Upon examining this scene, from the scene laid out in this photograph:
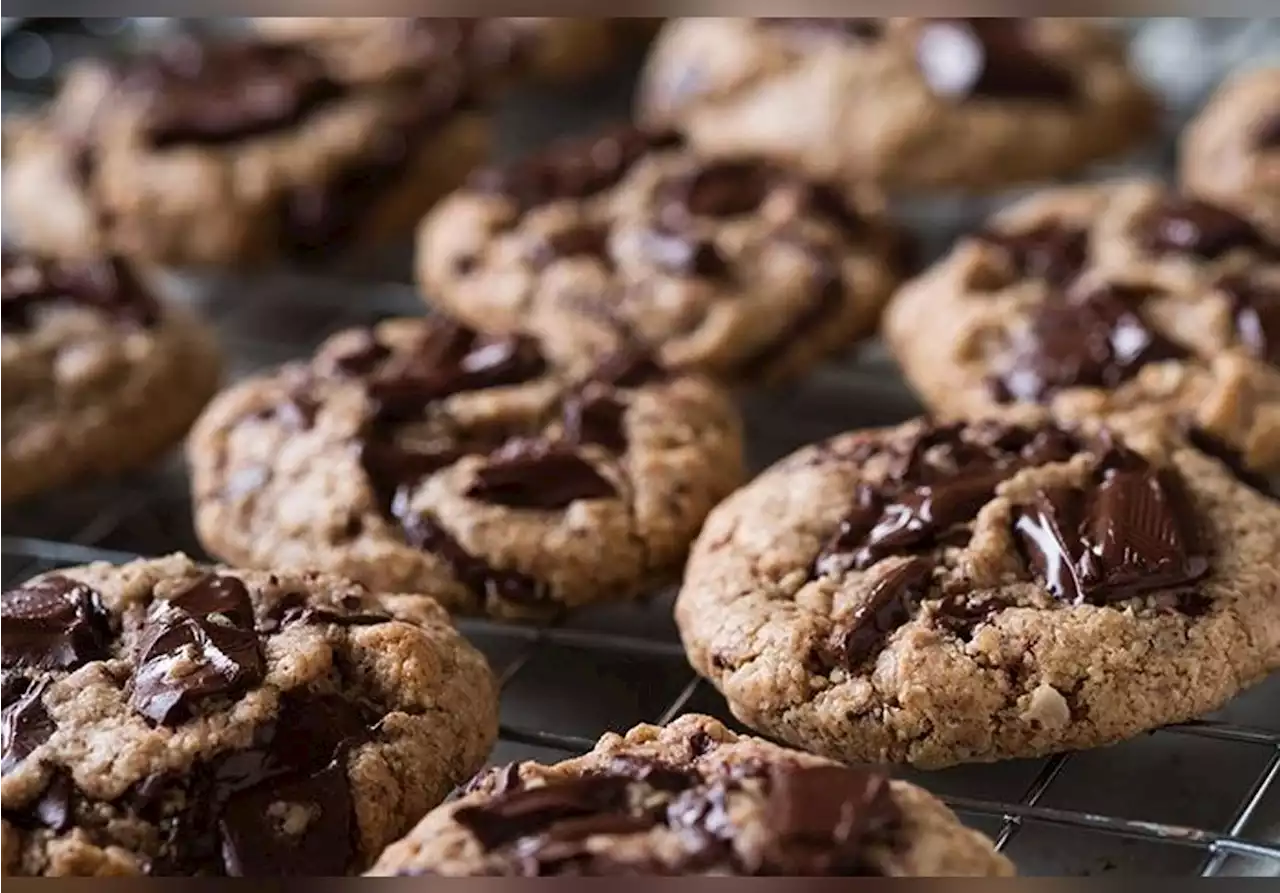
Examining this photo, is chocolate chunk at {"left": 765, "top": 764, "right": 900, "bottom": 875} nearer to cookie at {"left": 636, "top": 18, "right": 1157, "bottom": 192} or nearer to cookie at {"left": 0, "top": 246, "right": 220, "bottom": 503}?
cookie at {"left": 0, "top": 246, "right": 220, "bottom": 503}

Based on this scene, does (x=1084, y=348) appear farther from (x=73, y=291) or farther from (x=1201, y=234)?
(x=73, y=291)

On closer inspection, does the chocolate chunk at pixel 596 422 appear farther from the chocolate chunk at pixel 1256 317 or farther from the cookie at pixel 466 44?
the cookie at pixel 466 44

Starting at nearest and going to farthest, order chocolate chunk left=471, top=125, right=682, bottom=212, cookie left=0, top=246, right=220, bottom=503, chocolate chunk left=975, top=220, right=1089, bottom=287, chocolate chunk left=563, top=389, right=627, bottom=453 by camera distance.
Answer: chocolate chunk left=563, top=389, right=627, bottom=453 < cookie left=0, top=246, right=220, bottom=503 < chocolate chunk left=975, top=220, right=1089, bottom=287 < chocolate chunk left=471, top=125, right=682, bottom=212

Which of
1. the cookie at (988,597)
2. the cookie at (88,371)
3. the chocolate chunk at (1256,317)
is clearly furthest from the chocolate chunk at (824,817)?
the cookie at (88,371)


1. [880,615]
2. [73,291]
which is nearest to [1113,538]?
[880,615]

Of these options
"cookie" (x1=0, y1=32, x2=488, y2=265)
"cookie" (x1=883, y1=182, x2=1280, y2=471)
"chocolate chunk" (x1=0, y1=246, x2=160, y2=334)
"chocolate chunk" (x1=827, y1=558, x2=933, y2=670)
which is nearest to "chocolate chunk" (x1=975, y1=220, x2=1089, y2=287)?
"cookie" (x1=883, y1=182, x2=1280, y2=471)
